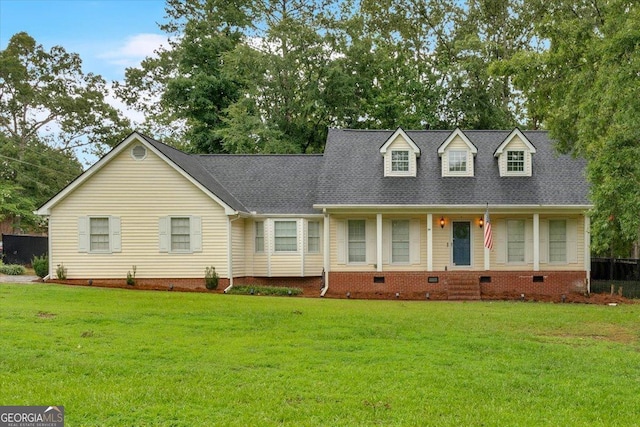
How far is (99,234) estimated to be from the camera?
19.8 meters

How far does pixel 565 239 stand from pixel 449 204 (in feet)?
16.2

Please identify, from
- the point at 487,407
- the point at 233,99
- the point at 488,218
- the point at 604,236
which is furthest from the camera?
the point at 233,99

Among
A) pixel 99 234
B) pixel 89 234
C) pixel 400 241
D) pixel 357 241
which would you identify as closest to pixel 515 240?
pixel 400 241

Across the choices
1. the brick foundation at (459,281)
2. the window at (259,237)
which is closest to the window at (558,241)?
the brick foundation at (459,281)

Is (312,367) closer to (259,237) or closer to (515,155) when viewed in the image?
(259,237)

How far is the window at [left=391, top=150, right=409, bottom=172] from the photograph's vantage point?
21703 mm

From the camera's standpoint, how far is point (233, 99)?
33562 millimetres

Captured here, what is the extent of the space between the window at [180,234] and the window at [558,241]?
1366cm

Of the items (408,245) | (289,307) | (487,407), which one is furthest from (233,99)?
(487,407)

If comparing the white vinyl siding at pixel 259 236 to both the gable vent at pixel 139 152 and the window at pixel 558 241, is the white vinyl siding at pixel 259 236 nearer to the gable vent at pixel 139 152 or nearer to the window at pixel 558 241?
the gable vent at pixel 139 152

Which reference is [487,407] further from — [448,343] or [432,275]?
[432,275]

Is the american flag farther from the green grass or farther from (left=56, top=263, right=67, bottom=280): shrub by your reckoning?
(left=56, top=263, right=67, bottom=280): shrub

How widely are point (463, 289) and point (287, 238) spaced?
6895mm

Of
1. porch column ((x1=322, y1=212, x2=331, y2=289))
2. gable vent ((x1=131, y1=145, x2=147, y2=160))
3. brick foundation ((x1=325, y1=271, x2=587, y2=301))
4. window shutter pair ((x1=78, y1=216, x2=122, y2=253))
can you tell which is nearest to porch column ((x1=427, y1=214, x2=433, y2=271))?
brick foundation ((x1=325, y1=271, x2=587, y2=301))
